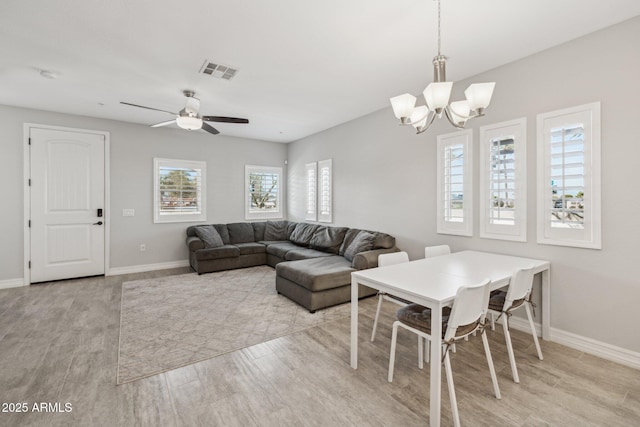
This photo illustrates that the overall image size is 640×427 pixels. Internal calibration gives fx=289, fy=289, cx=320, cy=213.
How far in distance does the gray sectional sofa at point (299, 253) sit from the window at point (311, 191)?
0.31 metres

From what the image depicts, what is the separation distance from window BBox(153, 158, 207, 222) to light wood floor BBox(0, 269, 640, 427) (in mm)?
3084

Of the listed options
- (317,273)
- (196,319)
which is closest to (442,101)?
(317,273)

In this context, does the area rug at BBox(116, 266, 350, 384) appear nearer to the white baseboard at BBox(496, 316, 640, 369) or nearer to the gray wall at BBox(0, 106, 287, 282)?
the gray wall at BBox(0, 106, 287, 282)

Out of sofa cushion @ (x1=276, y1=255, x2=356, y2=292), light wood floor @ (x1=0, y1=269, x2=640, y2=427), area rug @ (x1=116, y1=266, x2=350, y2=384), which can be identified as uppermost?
sofa cushion @ (x1=276, y1=255, x2=356, y2=292)

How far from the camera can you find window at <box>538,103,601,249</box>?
99.8 inches

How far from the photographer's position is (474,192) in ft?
11.0

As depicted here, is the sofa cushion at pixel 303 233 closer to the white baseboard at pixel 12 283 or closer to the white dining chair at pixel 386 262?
the white dining chair at pixel 386 262

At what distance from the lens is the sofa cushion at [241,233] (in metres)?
6.20

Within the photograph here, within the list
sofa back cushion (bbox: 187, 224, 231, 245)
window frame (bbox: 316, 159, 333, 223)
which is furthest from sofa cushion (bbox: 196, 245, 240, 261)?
window frame (bbox: 316, 159, 333, 223)

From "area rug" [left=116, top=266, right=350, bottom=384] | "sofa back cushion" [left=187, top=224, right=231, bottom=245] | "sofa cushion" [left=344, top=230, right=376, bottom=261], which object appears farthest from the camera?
"sofa back cushion" [left=187, top=224, right=231, bottom=245]

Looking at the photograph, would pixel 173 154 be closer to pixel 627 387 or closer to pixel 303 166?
pixel 303 166

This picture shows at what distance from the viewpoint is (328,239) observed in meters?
5.12

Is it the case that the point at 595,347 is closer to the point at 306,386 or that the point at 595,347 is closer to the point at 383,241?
the point at 383,241

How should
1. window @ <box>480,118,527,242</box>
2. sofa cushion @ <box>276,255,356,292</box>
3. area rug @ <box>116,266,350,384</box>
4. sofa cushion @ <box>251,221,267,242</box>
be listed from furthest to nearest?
sofa cushion @ <box>251,221,267,242</box> → sofa cushion @ <box>276,255,356,292</box> → window @ <box>480,118,527,242</box> → area rug @ <box>116,266,350,384</box>
